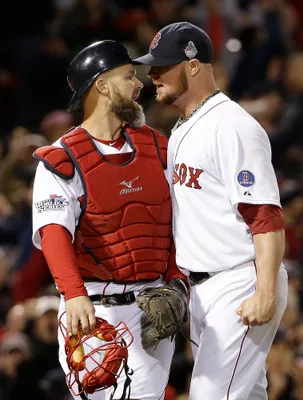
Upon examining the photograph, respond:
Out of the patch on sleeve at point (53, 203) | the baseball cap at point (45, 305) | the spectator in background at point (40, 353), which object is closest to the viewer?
the patch on sleeve at point (53, 203)

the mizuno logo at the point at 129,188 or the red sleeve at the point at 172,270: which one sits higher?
the mizuno logo at the point at 129,188

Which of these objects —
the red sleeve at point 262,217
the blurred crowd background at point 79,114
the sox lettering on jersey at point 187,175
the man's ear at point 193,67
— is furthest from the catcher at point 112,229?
the blurred crowd background at point 79,114

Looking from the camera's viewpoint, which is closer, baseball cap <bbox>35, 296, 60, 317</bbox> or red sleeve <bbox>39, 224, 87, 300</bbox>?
red sleeve <bbox>39, 224, 87, 300</bbox>

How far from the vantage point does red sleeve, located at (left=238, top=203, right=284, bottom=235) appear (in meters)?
4.17

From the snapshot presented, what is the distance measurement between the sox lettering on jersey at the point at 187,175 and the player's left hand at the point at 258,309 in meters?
0.56

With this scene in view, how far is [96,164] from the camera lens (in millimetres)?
4449

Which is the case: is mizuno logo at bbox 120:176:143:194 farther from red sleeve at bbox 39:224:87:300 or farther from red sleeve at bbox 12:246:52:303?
red sleeve at bbox 12:246:52:303

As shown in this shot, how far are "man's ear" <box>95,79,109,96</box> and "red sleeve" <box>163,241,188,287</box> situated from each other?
748mm

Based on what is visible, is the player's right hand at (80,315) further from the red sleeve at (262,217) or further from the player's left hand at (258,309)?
the red sleeve at (262,217)

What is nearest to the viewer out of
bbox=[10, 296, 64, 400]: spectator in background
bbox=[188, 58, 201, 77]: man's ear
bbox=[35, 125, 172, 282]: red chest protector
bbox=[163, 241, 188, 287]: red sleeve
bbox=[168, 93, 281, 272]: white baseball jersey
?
bbox=[168, 93, 281, 272]: white baseball jersey

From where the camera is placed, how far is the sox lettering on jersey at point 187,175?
4371 mm

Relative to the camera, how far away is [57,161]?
439 cm

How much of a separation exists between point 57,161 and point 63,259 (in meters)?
0.44

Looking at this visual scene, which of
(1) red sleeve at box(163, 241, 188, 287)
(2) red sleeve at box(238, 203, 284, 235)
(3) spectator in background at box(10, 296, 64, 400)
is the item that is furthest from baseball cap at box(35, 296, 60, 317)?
(2) red sleeve at box(238, 203, 284, 235)
